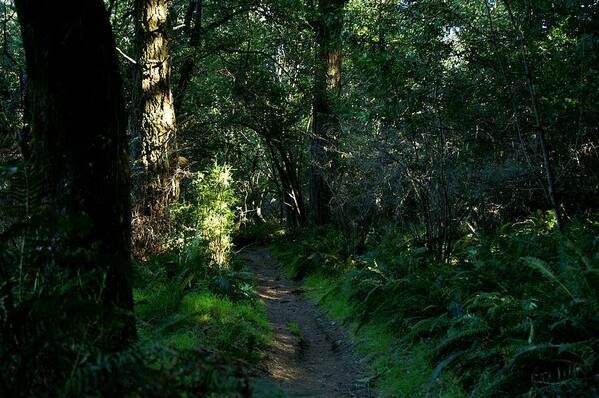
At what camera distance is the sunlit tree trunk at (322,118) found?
1484cm

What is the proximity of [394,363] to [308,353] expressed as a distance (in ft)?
4.93

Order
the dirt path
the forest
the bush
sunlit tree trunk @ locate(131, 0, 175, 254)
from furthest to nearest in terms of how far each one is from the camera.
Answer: sunlit tree trunk @ locate(131, 0, 175, 254)
the bush
the dirt path
the forest

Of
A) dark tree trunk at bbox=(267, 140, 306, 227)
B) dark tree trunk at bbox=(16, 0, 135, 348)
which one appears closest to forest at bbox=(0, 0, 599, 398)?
dark tree trunk at bbox=(16, 0, 135, 348)

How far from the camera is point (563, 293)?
4.85m

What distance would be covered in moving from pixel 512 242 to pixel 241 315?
3866 mm

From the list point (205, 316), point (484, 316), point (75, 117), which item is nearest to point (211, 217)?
point (205, 316)

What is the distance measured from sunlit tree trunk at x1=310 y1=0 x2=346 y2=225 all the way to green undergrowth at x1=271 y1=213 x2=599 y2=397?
5.79 m

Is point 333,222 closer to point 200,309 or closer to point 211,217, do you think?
point 211,217

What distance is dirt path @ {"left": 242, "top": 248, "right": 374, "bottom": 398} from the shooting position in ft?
19.0

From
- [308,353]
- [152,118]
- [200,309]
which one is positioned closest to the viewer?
[200,309]

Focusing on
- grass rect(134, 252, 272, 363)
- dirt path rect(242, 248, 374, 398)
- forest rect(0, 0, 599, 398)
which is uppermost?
forest rect(0, 0, 599, 398)

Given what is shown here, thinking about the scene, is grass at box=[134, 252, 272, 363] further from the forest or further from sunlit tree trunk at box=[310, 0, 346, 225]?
sunlit tree trunk at box=[310, 0, 346, 225]

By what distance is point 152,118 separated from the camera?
10.1 metres

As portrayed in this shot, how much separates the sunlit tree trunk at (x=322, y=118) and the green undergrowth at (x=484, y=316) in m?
5.79
